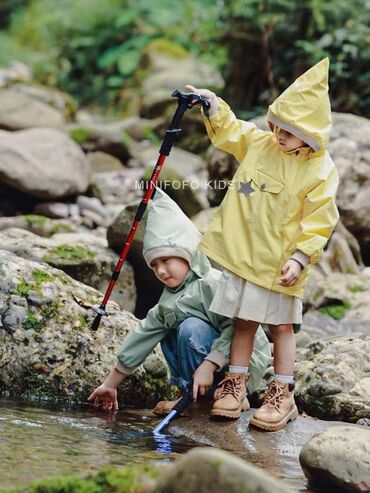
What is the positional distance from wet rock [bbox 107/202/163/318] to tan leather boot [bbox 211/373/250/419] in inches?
94.0

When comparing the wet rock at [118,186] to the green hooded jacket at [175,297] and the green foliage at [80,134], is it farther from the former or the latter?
the green hooded jacket at [175,297]

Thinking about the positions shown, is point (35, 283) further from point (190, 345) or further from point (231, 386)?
point (231, 386)

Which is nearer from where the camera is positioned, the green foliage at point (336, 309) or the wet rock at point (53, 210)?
the green foliage at point (336, 309)

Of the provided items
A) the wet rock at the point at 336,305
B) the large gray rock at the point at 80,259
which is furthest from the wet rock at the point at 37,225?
the wet rock at the point at 336,305

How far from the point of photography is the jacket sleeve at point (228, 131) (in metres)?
4.16

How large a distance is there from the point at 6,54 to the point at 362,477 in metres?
18.1

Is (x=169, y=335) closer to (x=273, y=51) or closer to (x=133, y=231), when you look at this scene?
(x=133, y=231)

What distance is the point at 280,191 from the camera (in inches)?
157

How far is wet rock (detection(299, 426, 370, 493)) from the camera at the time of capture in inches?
128

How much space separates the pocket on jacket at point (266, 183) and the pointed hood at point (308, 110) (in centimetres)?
22

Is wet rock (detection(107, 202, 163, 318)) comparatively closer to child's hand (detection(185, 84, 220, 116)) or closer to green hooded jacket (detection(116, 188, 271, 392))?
green hooded jacket (detection(116, 188, 271, 392))

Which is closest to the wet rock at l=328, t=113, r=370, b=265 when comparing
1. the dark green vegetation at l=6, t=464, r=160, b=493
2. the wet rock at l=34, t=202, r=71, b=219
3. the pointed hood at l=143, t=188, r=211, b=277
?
the wet rock at l=34, t=202, r=71, b=219

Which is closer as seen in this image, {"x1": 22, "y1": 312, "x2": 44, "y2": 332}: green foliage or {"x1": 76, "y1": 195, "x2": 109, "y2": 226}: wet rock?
{"x1": 22, "y1": 312, "x2": 44, "y2": 332}: green foliage

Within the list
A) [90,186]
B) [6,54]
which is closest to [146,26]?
[6,54]
